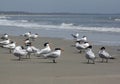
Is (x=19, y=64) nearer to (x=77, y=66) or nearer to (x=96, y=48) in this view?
(x=77, y=66)

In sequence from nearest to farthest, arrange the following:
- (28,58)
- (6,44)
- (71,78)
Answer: (71,78), (28,58), (6,44)

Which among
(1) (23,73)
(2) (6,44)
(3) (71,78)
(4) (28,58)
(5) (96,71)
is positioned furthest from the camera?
(2) (6,44)

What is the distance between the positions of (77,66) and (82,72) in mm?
1489

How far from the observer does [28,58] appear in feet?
50.6

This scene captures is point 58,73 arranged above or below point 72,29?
above

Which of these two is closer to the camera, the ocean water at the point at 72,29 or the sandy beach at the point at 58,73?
the sandy beach at the point at 58,73

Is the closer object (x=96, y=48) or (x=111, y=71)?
(x=111, y=71)

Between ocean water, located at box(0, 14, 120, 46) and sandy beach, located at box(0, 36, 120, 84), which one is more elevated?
sandy beach, located at box(0, 36, 120, 84)

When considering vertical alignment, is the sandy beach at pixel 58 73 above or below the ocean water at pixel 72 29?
above

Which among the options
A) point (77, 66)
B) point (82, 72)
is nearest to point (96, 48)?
point (77, 66)

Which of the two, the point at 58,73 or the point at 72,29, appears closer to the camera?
the point at 58,73

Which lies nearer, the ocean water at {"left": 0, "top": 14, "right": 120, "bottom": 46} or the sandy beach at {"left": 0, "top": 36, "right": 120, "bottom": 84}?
the sandy beach at {"left": 0, "top": 36, "right": 120, "bottom": 84}

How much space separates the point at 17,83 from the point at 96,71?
3.29m

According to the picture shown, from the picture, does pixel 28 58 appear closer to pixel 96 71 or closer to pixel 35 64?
pixel 35 64
